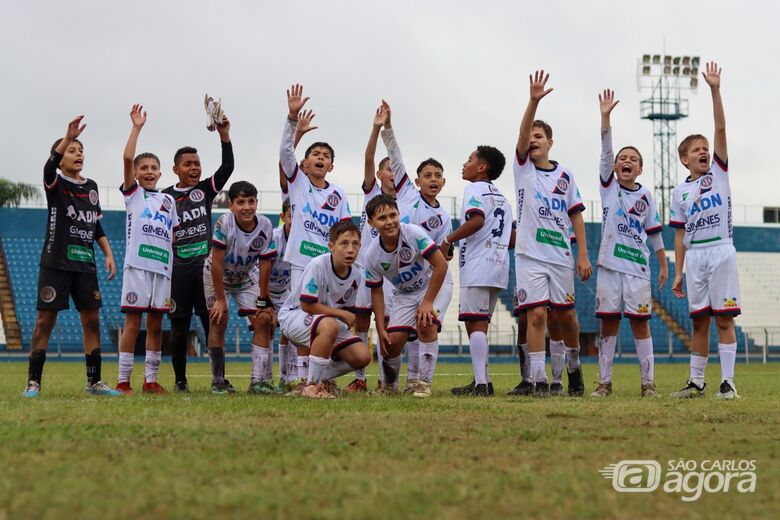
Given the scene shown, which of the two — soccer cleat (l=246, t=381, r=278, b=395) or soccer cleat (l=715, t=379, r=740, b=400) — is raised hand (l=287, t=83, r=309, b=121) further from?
soccer cleat (l=715, t=379, r=740, b=400)

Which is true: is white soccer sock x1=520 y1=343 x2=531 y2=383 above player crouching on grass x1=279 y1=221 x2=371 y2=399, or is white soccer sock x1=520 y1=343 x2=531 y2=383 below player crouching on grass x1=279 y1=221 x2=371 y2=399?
below

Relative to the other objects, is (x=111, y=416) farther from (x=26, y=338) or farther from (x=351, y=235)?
(x=26, y=338)

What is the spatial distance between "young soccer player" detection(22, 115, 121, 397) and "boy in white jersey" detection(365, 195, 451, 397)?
2.49 m

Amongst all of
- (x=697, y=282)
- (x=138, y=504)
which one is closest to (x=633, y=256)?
(x=697, y=282)

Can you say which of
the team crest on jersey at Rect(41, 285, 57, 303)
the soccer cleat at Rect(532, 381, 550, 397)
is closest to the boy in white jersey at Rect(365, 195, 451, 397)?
the soccer cleat at Rect(532, 381, 550, 397)

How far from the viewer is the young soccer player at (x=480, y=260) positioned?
9.27 metres

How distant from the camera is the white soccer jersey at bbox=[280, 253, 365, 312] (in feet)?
27.5

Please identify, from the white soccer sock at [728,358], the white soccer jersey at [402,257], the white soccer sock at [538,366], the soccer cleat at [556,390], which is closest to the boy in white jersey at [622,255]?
the soccer cleat at [556,390]

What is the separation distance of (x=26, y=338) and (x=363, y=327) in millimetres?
26877

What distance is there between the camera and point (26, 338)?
33625mm

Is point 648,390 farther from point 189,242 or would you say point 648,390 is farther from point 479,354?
point 189,242

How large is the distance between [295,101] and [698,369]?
4.64m

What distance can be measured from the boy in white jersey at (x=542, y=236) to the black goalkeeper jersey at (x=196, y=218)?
295cm

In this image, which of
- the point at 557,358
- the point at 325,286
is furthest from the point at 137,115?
the point at 557,358
